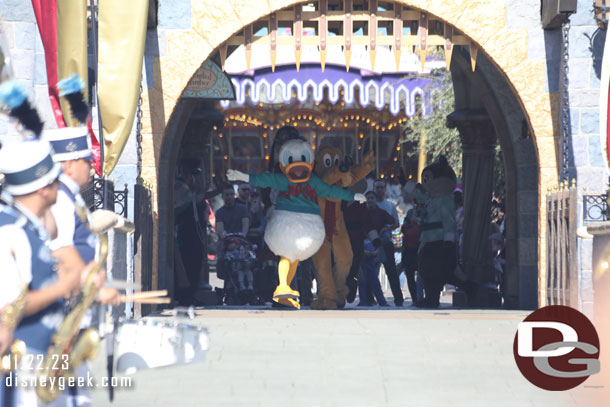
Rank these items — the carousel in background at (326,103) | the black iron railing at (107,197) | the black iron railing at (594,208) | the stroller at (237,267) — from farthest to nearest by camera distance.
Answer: the carousel in background at (326,103), the stroller at (237,267), the black iron railing at (594,208), the black iron railing at (107,197)

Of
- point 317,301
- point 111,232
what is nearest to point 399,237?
point 317,301

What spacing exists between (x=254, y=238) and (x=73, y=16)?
647 cm

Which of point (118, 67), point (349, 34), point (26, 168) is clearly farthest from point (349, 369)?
point (349, 34)

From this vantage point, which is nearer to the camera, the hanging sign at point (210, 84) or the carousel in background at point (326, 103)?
the hanging sign at point (210, 84)

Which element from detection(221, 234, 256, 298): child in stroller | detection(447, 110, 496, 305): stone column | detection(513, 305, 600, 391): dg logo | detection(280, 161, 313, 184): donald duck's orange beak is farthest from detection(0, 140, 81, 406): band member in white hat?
detection(447, 110, 496, 305): stone column

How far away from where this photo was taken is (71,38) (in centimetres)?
893

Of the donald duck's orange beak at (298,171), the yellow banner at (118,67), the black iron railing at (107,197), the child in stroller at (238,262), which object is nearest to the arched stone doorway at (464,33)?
the black iron railing at (107,197)

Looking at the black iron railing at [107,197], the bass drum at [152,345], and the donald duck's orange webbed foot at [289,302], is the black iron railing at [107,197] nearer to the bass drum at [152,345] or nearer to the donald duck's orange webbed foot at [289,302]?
the donald duck's orange webbed foot at [289,302]

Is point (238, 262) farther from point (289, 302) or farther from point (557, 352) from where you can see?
point (557, 352)

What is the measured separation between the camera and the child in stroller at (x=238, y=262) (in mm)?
14609

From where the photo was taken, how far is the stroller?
14.6 meters

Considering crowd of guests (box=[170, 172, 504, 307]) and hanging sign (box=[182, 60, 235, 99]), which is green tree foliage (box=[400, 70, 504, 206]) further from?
hanging sign (box=[182, 60, 235, 99])

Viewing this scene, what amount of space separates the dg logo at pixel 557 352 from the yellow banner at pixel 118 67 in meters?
3.78

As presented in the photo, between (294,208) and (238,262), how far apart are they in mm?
2608
